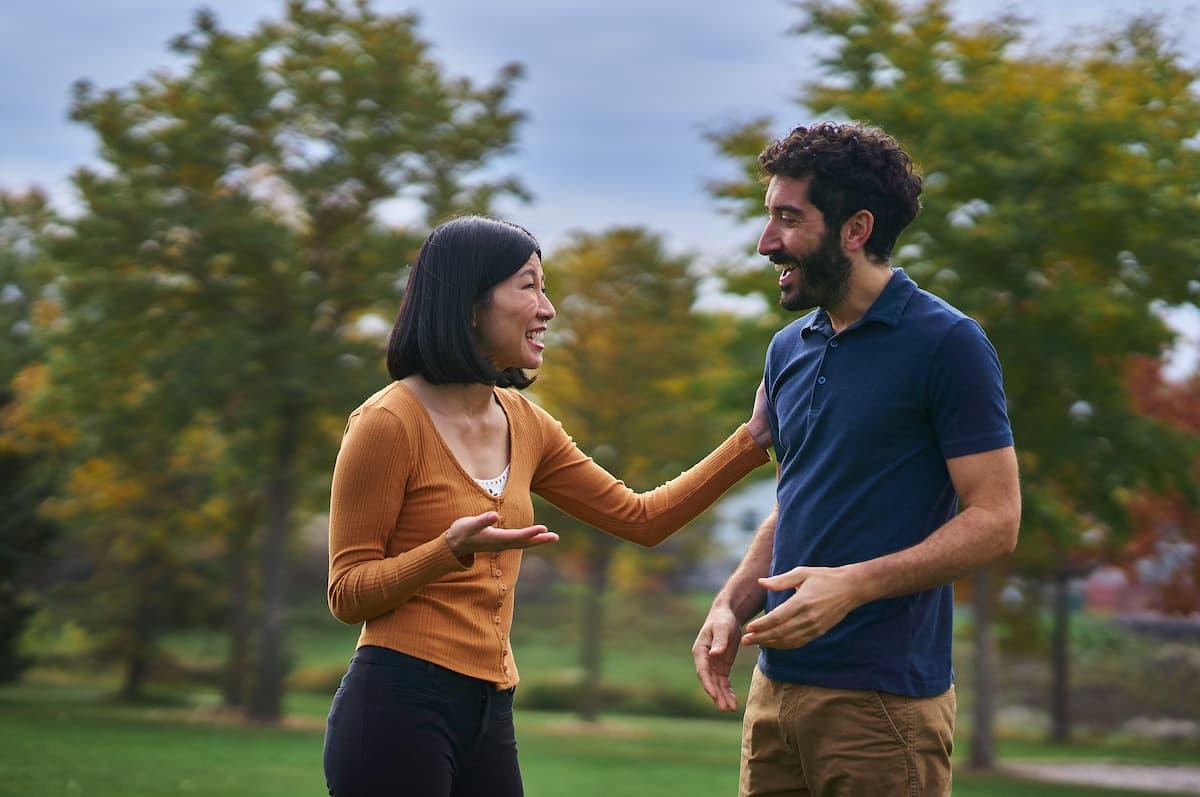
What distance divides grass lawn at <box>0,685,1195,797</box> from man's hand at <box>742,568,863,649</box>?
36.1 feet

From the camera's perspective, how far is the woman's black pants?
139 inches

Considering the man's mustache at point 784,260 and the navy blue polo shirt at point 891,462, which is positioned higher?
the man's mustache at point 784,260

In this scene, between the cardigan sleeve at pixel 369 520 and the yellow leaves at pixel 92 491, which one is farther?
the yellow leaves at pixel 92 491

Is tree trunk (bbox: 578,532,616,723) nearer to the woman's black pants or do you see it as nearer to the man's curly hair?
the woman's black pants

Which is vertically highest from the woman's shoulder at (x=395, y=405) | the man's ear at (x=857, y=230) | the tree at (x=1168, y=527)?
the tree at (x=1168, y=527)

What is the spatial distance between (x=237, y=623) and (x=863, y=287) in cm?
2583

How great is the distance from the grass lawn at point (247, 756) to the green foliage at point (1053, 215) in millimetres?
4498

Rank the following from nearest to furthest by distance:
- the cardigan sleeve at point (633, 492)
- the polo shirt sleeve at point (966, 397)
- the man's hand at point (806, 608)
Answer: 1. the man's hand at point (806, 608)
2. the polo shirt sleeve at point (966, 397)
3. the cardigan sleeve at point (633, 492)

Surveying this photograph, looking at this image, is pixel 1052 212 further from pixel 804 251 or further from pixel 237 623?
pixel 237 623

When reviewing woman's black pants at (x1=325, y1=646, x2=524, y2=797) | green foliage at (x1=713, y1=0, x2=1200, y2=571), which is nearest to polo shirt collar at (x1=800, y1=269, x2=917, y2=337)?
woman's black pants at (x1=325, y1=646, x2=524, y2=797)

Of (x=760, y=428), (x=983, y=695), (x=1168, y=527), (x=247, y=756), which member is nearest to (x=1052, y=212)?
(x=983, y=695)

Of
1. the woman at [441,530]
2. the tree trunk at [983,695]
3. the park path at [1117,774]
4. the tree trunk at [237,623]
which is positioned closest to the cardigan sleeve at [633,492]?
the woman at [441,530]

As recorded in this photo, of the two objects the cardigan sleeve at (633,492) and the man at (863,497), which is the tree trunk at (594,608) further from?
the man at (863,497)

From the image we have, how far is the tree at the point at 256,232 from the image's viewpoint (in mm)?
22109
